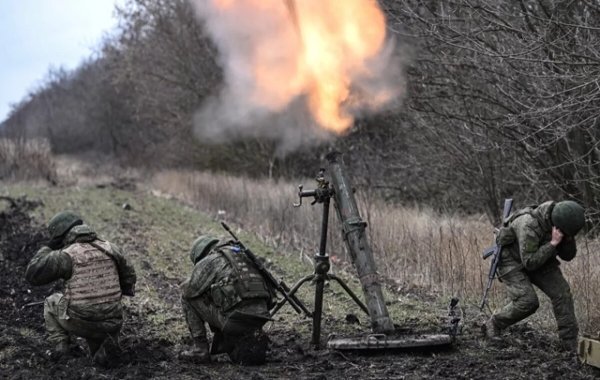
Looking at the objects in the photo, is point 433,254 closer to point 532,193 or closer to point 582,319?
point 582,319

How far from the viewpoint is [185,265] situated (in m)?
12.0

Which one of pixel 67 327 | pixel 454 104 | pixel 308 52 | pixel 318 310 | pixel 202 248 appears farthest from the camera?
pixel 454 104

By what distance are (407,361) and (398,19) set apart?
7.54m

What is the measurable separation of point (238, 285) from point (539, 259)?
2.66 m

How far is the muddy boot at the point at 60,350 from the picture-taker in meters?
6.58

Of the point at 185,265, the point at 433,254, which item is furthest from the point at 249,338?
the point at 185,265

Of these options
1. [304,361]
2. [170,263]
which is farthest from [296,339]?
[170,263]

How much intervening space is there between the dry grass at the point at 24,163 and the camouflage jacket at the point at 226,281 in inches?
946

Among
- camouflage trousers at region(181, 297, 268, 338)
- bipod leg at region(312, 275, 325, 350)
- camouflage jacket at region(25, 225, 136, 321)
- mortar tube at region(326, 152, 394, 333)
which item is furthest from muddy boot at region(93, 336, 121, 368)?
mortar tube at region(326, 152, 394, 333)

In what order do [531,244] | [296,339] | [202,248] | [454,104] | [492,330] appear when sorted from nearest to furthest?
[531,244]
[202,248]
[492,330]
[296,339]
[454,104]

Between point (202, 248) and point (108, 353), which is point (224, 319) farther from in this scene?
point (108, 353)

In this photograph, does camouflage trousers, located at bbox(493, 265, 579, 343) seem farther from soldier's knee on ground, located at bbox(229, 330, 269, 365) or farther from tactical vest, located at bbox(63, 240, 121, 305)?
tactical vest, located at bbox(63, 240, 121, 305)

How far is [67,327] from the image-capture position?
6520 mm

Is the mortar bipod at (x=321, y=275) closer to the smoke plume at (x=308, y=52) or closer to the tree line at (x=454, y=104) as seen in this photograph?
the smoke plume at (x=308, y=52)
